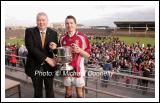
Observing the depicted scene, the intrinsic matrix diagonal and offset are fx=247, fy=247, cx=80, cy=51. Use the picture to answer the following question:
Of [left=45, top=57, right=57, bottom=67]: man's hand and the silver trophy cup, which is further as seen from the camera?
[left=45, top=57, right=57, bottom=67]: man's hand

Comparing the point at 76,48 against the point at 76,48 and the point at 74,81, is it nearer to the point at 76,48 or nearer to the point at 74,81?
the point at 76,48

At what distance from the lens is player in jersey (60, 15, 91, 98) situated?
3.04 m

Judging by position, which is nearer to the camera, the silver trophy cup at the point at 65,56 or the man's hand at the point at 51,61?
the silver trophy cup at the point at 65,56

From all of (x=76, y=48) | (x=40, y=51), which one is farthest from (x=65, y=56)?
(x=40, y=51)

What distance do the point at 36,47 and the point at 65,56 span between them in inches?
15.5

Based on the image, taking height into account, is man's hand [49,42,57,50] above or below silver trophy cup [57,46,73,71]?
above

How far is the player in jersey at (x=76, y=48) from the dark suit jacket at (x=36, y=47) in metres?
0.17

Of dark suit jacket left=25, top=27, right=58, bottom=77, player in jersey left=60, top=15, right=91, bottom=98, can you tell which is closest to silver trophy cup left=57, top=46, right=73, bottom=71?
player in jersey left=60, top=15, right=91, bottom=98

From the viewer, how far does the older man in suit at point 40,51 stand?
3.10m

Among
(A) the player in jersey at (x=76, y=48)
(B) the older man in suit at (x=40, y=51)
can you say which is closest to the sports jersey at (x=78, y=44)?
(A) the player in jersey at (x=76, y=48)

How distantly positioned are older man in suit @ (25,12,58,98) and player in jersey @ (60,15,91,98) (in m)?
0.19

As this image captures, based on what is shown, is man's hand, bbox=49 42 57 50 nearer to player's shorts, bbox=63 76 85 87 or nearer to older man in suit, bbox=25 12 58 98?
older man in suit, bbox=25 12 58 98

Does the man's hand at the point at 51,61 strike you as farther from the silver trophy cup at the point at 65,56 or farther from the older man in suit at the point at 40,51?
the silver trophy cup at the point at 65,56

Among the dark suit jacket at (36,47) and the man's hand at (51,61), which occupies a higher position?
the dark suit jacket at (36,47)
